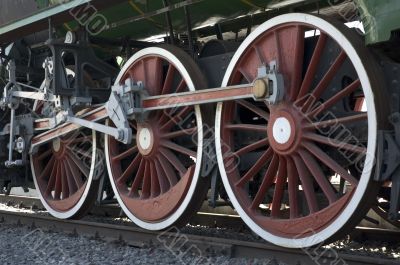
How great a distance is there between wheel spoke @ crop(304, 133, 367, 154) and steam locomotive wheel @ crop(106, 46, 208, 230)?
108 centimetres

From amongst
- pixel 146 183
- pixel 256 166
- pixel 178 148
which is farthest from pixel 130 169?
pixel 256 166

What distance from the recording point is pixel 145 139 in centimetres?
528

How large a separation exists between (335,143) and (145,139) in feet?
6.71

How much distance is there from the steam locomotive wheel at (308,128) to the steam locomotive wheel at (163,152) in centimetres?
46

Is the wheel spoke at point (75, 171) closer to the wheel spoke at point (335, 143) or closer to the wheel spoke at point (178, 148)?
the wheel spoke at point (178, 148)

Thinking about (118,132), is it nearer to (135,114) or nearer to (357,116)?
(135,114)

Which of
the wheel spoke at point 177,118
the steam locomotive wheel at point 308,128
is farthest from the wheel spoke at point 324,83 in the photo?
the wheel spoke at point 177,118

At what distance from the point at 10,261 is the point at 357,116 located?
2905 millimetres

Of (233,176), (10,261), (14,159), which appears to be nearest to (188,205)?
(233,176)

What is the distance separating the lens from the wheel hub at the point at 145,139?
5.21 m

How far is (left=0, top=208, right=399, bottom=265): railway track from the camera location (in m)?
3.66

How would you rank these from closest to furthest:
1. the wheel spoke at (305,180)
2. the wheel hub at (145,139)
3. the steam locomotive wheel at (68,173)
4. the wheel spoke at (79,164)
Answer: the wheel spoke at (305,180) < the wheel hub at (145,139) < the steam locomotive wheel at (68,173) < the wheel spoke at (79,164)

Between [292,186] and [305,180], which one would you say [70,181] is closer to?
[292,186]

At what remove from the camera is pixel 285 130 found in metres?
4.02
